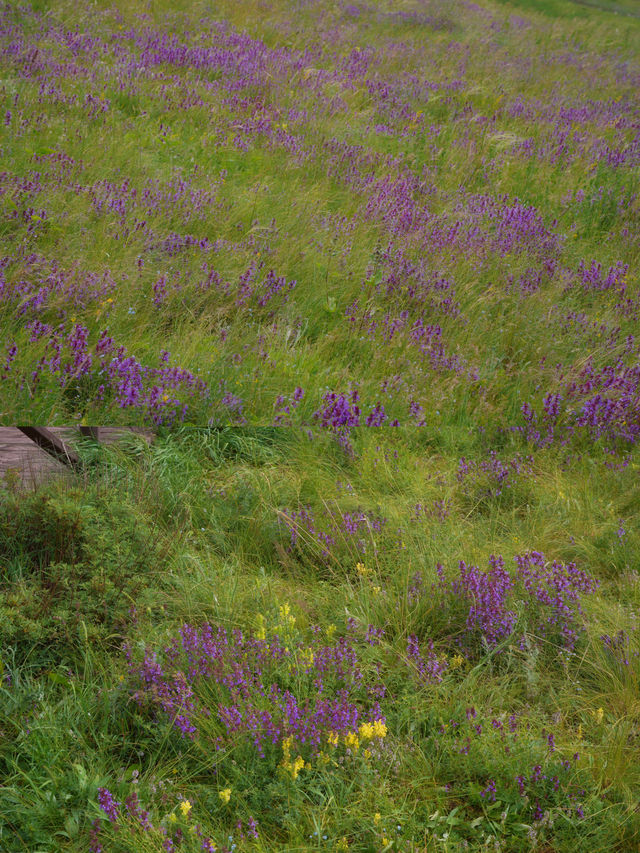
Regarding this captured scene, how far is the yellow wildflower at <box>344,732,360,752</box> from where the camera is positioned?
237cm

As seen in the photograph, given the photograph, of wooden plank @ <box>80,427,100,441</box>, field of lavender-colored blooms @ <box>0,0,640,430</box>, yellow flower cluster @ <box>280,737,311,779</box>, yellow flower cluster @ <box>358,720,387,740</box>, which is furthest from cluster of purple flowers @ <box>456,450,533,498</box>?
wooden plank @ <box>80,427,100,441</box>

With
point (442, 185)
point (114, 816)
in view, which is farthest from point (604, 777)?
point (442, 185)

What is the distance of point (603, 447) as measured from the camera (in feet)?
14.0

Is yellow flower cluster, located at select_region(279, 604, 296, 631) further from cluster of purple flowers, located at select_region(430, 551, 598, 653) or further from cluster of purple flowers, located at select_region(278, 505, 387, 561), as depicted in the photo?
cluster of purple flowers, located at select_region(430, 551, 598, 653)

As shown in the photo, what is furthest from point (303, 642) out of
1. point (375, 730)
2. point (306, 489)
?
point (306, 489)

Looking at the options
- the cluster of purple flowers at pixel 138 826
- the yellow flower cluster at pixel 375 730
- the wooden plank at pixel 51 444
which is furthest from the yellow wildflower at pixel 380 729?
the wooden plank at pixel 51 444

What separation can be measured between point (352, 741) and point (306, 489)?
5.38 ft

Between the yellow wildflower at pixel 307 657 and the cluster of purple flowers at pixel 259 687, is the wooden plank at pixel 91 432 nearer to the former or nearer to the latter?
the cluster of purple flowers at pixel 259 687

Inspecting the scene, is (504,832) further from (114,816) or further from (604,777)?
(114,816)

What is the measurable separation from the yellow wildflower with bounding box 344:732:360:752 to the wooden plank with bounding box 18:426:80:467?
215 centimetres

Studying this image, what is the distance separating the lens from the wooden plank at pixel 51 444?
375 centimetres

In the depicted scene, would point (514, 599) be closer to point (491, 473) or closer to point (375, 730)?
point (375, 730)

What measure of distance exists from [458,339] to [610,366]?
106cm

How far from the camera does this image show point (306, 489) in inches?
151
